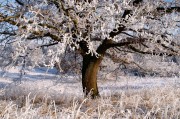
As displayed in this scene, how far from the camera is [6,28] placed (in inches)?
384

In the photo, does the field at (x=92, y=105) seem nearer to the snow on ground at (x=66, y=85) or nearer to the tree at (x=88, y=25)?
the tree at (x=88, y=25)

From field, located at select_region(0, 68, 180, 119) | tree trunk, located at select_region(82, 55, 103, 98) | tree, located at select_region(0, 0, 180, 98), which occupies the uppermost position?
tree, located at select_region(0, 0, 180, 98)

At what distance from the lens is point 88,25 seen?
28.2ft

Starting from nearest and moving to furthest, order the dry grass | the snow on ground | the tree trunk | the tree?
the dry grass → the tree → the tree trunk → the snow on ground

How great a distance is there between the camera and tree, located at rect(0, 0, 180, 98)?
7934mm

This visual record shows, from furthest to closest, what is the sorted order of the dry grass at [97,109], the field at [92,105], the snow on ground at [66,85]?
1. the snow on ground at [66,85]
2. the field at [92,105]
3. the dry grass at [97,109]

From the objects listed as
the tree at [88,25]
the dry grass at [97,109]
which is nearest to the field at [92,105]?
the dry grass at [97,109]

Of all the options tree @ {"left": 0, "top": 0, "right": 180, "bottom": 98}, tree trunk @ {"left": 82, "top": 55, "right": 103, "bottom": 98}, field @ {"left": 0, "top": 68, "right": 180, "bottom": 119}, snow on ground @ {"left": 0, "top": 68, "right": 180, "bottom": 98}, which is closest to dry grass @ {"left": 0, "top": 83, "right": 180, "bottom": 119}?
field @ {"left": 0, "top": 68, "right": 180, "bottom": 119}

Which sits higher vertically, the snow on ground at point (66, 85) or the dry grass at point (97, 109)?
the dry grass at point (97, 109)

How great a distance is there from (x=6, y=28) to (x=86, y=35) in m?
2.57

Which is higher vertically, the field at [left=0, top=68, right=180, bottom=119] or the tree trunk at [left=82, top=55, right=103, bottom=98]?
the tree trunk at [left=82, top=55, right=103, bottom=98]

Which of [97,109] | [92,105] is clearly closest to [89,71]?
[92,105]

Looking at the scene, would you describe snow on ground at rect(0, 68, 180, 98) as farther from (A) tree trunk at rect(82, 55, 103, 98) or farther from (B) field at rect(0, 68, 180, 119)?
(B) field at rect(0, 68, 180, 119)

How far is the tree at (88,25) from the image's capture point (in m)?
7.93
